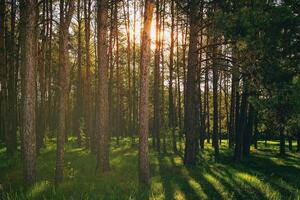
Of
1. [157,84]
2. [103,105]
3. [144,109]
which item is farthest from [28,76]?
[157,84]

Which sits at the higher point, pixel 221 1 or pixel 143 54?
pixel 221 1

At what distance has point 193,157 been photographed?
15875 millimetres

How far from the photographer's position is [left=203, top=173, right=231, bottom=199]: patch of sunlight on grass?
→ 30.5 ft

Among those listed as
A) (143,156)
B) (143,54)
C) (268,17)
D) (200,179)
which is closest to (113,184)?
(143,156)

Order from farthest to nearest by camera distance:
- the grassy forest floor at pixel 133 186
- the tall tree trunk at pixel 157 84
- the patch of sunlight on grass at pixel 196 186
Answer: the tall tree trunk at pixel 157 84
the patch of sunlight on grass at pixel 196 186
the grassy forest floor at pixel 133 186

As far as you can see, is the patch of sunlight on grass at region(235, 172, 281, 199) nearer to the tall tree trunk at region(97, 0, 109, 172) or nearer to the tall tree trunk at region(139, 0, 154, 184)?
the tall tree trunk at region(139, 0, 154, 184)

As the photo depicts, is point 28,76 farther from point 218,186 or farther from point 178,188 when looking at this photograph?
point 218,186

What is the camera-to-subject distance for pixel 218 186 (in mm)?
10391

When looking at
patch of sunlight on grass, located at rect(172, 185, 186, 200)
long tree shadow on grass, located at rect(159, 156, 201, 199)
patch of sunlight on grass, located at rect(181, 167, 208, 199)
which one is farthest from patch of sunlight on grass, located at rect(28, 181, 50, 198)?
patch of sunlight on grass, located at rect(181, 167, 208, 199)

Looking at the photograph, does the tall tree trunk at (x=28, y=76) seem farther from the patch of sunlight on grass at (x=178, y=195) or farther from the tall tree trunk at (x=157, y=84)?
the tall tree trunk at (x=157, y=84)

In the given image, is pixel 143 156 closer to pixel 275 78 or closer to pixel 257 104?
pixel 257 104

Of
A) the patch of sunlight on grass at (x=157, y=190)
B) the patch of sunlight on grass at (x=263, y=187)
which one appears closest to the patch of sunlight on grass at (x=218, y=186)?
the patch of sunlight on grass at (x=263, y=187)

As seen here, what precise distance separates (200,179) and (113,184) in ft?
10.2

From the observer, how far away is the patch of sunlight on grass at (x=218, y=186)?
9310 millimetres
